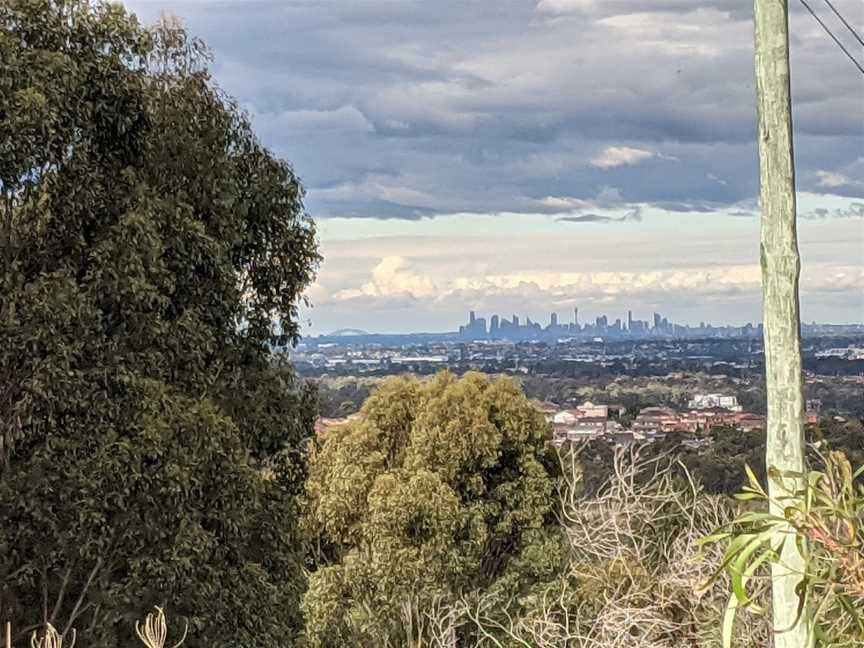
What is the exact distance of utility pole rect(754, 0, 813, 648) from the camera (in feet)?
6.10

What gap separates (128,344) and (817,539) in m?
5.35

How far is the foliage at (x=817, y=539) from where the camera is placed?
169 cm

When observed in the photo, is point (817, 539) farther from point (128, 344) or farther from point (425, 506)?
point (425, 506)

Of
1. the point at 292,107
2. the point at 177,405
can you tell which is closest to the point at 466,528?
the point at 292,107

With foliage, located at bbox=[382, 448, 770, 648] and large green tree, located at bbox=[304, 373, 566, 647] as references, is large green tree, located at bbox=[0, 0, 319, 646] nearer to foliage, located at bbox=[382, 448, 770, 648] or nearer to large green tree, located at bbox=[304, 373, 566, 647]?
foliage, located at bbox=[382, 448, 770, 648]

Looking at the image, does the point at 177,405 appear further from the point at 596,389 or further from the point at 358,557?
the point at 596,389

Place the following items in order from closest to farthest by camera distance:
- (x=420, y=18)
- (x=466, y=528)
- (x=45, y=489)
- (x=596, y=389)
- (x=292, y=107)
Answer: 1. (x=45, y=489)
2. (x=420, y=18)
3. (x=292, y=107)
4. (x=466, y=528)
5. (x=596, y=389)

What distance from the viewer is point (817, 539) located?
1.67 metres

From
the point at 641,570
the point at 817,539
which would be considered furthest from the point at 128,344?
the point at 817,539

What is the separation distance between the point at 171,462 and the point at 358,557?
535cm

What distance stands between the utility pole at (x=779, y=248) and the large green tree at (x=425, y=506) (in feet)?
29.5

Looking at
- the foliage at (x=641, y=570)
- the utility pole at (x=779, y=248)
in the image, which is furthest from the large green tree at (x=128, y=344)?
the utility pole at (x=779, y=248)

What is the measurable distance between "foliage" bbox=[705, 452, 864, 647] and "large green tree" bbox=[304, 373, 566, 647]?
355 inches

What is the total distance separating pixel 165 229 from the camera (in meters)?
6.66
